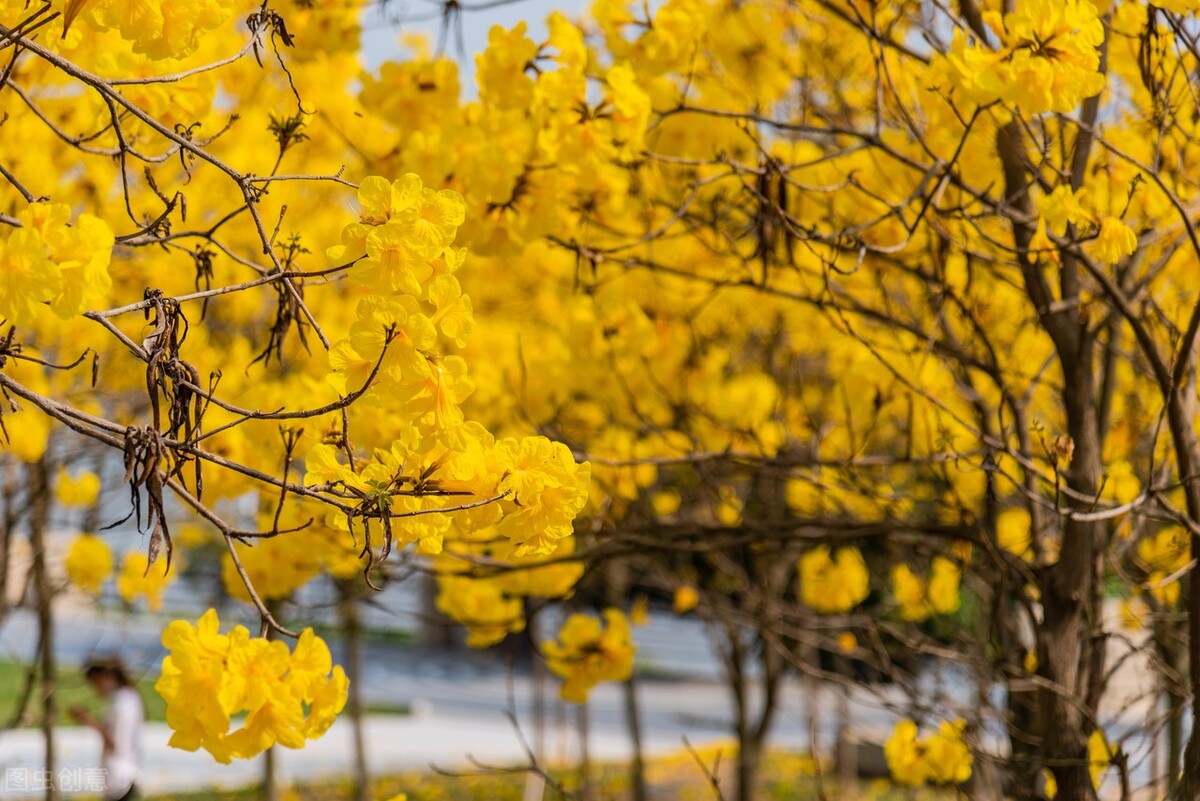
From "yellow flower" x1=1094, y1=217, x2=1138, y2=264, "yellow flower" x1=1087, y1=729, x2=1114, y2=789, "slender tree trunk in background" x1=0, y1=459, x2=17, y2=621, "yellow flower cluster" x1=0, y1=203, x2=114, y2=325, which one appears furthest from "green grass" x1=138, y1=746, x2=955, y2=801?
"yellow flower cluster" x1=0, y1=203, x2=114, y2=325

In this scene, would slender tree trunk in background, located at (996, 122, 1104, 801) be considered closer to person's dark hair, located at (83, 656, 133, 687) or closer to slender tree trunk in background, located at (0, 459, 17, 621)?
slender tree trunk in background, located at (0, 459, 17, 621)

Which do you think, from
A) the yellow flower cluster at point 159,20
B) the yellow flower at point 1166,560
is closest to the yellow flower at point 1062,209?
the yellow flower at point 1166,560

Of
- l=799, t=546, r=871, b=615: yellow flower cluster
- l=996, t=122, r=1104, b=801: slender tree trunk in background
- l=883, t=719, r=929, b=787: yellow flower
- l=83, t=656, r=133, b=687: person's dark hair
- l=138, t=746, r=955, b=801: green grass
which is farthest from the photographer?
l=138, t=746, r=955, b=801: green grass

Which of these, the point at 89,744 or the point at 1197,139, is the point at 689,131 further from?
the point at 89,744

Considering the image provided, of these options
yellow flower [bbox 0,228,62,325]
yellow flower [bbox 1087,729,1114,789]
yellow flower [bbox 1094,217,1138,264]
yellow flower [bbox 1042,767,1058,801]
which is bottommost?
yellow flower [bbox 1042,767,1058,801]

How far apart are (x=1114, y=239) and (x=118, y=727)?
6.01 m

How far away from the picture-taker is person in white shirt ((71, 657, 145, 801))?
6.50 m

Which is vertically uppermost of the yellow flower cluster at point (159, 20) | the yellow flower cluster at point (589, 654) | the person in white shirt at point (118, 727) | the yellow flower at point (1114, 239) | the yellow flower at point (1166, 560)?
the yellow flower cluster at point (159, 20)

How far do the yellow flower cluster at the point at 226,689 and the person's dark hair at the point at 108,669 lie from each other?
17.6 feet

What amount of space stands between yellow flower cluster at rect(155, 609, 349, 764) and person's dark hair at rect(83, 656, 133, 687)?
5.36 metres

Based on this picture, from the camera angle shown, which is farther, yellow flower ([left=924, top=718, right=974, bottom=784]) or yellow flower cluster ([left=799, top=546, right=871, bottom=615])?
yellow flower cluster ([left=799, top=546, right=871, bottom=615])

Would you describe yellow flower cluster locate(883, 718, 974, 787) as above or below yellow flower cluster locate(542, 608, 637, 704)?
below

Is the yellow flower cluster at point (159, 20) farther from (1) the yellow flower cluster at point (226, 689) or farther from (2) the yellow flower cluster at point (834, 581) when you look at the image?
(2) the yellow flower cluster at point (834, 581)

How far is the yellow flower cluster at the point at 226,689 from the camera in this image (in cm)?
178
